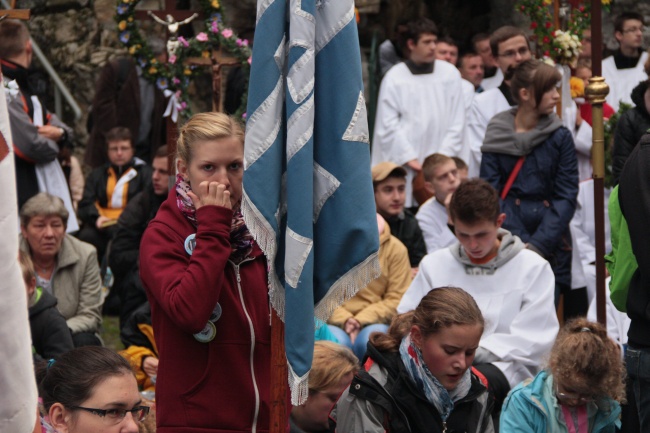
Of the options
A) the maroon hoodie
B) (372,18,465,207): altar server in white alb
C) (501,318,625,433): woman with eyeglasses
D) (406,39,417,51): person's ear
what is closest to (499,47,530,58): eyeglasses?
(372,18,465,207): altar server in white alb

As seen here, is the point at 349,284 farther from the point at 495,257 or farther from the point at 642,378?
the point at 495,257

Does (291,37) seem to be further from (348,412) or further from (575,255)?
(575,255)

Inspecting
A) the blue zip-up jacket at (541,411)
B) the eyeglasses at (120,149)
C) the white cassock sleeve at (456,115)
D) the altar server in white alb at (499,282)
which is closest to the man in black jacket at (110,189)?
the eyeglasses at (120,149)

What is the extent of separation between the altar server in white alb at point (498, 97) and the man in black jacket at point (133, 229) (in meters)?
2.41

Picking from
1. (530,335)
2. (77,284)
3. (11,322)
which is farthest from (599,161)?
(11,322)

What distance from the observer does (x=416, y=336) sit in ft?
16.1

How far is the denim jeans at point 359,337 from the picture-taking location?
7.00 meters

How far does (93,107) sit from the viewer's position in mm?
10797

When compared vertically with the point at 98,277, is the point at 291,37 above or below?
above

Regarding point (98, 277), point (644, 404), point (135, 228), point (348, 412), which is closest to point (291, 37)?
point (348, 412)

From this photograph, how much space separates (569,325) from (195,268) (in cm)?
223

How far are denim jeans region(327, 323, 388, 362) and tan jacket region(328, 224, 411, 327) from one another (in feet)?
0.52

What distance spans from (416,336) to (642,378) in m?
0.91

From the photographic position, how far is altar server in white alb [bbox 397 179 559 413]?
242 inches
